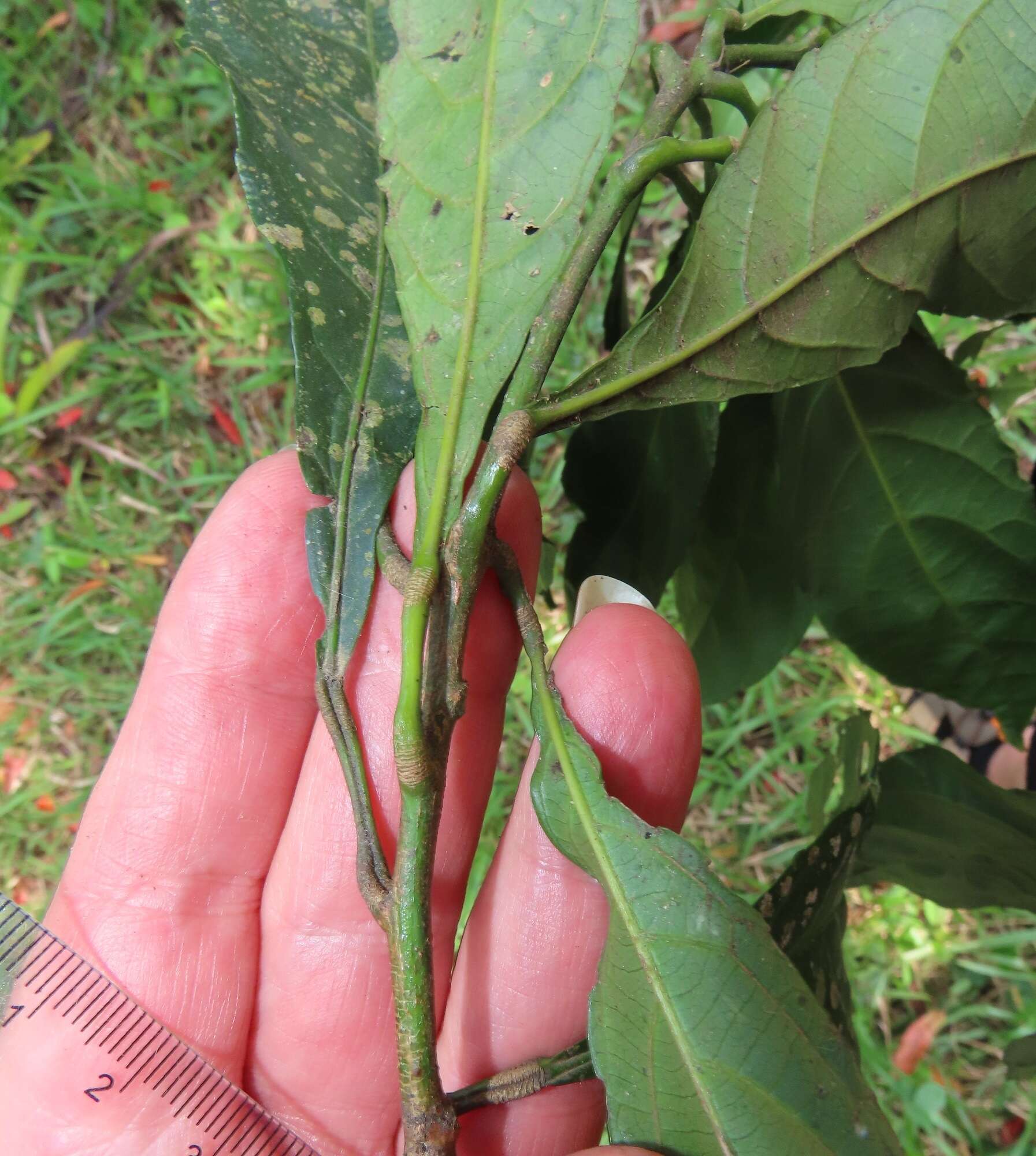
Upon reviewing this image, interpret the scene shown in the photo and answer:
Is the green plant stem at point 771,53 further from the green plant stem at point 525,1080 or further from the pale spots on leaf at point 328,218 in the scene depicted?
the green plant stem at point 525,1080

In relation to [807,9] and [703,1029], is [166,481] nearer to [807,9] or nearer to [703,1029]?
[807,9]

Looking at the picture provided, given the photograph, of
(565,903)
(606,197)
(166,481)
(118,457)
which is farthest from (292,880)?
(118,457)

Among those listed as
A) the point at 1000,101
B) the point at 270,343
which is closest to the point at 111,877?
the point at 1000,101

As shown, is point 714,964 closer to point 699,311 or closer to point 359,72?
point 699,311

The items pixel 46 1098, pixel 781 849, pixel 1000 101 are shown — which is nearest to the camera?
pixel 1000 101

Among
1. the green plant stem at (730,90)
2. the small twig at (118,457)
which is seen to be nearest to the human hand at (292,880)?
the green plant stem at (730,90)
